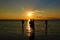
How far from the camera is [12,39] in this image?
94.2 ft

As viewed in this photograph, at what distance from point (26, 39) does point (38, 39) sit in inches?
101

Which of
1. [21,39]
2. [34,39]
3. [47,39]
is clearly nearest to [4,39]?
[21,39]

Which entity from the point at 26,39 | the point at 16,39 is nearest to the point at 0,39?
the point at 16,39

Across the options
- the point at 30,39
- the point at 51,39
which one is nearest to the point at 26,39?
the point at 30,39

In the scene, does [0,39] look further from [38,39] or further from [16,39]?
[38,39]

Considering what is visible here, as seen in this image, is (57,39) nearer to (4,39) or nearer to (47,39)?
(47,39)

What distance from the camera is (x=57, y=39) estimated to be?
92.9 ft

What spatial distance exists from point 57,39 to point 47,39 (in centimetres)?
173

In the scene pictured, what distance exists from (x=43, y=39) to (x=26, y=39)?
3220 mm

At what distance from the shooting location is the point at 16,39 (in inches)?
1131

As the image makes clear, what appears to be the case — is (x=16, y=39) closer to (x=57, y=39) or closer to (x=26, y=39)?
(x=26, y=39)

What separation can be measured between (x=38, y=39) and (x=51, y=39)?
2.29m

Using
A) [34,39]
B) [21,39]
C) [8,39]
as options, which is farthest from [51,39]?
[8,39]

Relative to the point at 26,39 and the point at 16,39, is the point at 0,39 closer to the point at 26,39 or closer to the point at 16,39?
the point at 16,39
